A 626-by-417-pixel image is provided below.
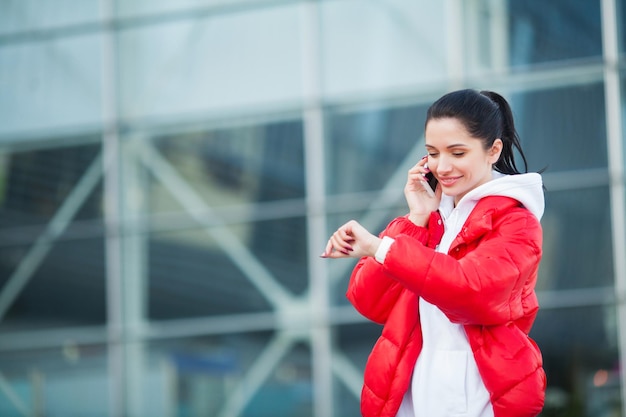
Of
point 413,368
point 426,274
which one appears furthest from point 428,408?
point 426,274

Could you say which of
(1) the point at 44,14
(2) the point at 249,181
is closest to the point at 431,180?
(2) the point at 249,181

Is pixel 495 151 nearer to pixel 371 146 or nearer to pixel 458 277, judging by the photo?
pixel 458 277

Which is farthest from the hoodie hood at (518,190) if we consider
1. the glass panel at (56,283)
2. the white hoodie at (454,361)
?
the glass panel at (56,283)

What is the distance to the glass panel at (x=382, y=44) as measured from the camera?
9.28m

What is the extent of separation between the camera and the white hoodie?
2787 millimetres

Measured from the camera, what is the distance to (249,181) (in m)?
9.77

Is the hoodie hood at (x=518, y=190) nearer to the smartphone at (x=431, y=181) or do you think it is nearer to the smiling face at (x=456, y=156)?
the smiling face at (x=456, y=156)

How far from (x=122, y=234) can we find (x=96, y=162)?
71 centimetres

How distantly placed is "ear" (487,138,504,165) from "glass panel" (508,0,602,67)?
6.40 m

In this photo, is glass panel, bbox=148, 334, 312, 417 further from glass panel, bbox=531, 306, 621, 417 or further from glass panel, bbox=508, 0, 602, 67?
glass panel, bbox=508, 0, 602, 67

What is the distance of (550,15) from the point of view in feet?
29.7

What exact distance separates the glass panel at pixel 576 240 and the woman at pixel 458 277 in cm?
606

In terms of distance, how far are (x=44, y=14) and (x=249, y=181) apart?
258 cm

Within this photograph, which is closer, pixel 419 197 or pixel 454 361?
pixel 454 361
